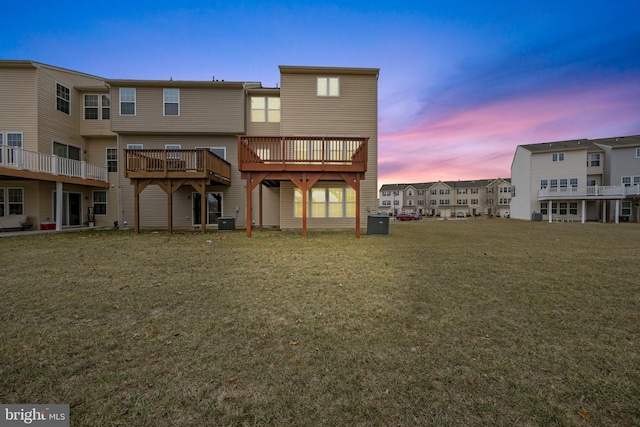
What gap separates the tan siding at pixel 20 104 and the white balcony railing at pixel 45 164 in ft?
6.82

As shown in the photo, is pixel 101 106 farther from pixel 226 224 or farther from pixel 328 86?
pixel 328 86

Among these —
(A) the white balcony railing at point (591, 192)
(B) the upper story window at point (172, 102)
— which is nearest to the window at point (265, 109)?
(B) the upper story window at point (172, 102)

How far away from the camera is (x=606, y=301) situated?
4645mm

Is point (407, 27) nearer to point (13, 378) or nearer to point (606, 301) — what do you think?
point (606, 301)

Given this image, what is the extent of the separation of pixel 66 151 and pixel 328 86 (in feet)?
57.6

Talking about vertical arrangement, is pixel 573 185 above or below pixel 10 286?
above

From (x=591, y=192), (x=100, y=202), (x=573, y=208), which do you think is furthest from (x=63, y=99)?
(x=573, y=208)

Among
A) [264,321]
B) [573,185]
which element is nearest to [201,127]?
[264,321]

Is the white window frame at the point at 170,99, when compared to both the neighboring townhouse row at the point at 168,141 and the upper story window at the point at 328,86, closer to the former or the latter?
the neighboring townhouse row at the point at 168,141

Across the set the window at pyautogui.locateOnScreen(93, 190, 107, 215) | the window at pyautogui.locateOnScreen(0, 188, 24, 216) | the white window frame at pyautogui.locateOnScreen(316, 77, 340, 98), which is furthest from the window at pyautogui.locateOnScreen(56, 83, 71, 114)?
the white window frame at pyautogui.locateOnScreen(316, 77, 340, 98)

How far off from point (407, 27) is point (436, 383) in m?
24.1

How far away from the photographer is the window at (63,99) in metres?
16.8

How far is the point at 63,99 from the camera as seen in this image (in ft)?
56.2

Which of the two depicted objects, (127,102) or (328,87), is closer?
(328,87)
